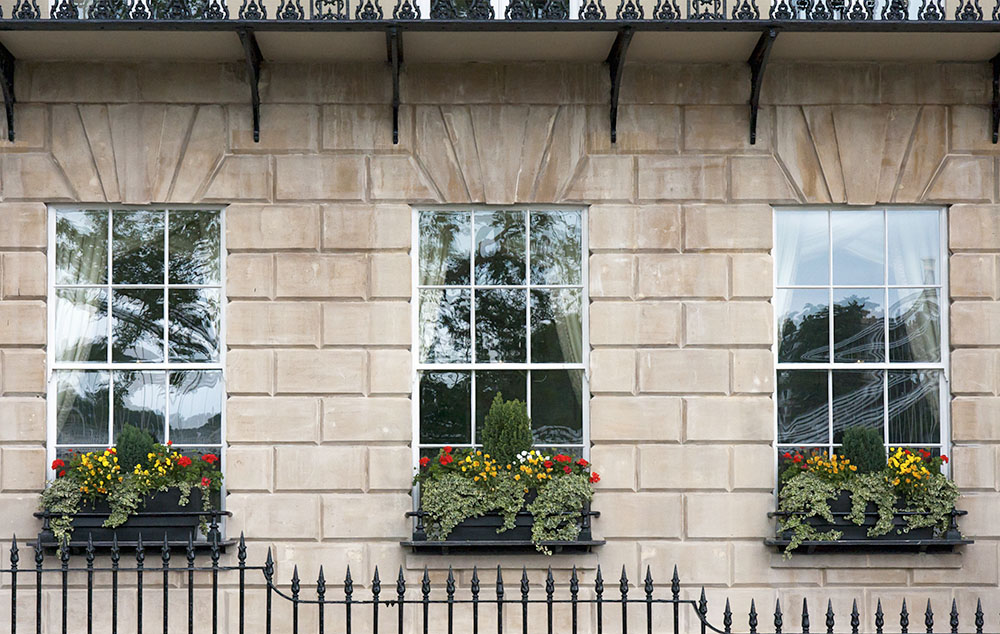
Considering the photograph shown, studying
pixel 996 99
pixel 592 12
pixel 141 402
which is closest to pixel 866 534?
pixel 996 99

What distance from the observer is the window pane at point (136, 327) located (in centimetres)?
913

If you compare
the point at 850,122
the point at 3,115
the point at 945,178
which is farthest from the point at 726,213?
the point at 3,115

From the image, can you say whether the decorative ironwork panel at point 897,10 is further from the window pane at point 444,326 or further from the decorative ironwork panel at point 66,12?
the decorative ironwork panel at point 66,12

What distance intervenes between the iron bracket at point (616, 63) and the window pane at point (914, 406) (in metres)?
3.37

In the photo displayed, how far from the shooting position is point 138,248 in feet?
30.0

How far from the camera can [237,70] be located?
9055 millimetres

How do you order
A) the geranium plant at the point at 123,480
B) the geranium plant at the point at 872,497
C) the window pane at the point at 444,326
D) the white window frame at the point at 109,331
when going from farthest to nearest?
the window pane at the point at 444,326, the white window frame at the point at 109,331, the geranium plant at the point at 872,497, the geranium plant at the point at 123,480

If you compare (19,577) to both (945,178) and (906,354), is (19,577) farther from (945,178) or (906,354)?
(945,178)

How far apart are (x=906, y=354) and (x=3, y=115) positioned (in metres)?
8.26

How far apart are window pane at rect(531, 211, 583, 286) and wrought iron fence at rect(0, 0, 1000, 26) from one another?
1.74 meters

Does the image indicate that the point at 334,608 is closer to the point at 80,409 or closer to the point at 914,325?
the point at 80,409

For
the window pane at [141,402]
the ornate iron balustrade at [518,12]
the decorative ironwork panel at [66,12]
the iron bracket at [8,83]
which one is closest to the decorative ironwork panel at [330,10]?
the ornate iron balustrade at [518,12]

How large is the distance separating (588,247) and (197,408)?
376 cm

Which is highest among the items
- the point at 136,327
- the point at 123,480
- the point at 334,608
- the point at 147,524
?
the point at 136,327
